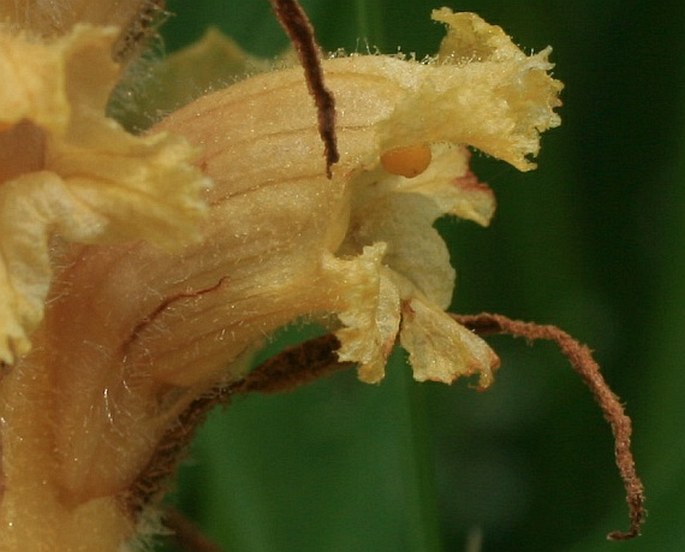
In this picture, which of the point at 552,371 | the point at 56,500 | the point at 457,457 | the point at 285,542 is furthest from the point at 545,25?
the point at 56,500

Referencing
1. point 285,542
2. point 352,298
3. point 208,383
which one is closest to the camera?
point 352,298

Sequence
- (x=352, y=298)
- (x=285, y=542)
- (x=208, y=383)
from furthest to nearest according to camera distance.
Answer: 1. (x=285, y=542)
2. (x=208, y=383)
3. (x=352, y=298)

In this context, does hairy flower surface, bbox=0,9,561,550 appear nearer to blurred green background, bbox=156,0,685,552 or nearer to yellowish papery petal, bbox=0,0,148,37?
yellowish papery petal, bbox=0,0,148,37

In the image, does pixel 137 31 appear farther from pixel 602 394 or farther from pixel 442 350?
pixel 602 394

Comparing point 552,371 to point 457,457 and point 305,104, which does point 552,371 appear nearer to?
point 457,457

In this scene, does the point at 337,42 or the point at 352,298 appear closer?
the point at 352,298
